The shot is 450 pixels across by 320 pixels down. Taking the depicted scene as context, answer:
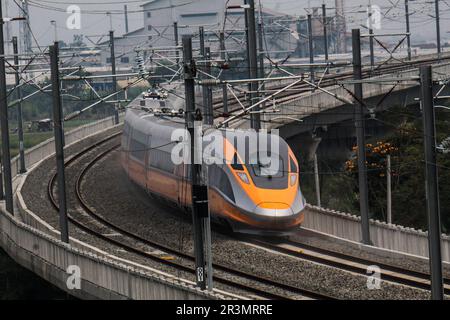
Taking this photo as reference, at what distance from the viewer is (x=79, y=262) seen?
32.3 metres

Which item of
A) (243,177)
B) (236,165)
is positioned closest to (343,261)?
(243,177)

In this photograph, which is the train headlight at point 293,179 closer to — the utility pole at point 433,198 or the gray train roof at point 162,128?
the gray train roof at point 162,128

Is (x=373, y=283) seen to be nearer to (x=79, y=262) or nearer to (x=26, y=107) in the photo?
(x=79, y=262)

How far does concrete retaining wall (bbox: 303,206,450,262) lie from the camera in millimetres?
34425

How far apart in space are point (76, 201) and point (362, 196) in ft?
49.6

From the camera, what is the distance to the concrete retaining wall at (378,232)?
3442 centimetres

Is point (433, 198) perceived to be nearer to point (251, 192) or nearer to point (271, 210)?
point (271, 210)

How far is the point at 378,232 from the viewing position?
119 ft

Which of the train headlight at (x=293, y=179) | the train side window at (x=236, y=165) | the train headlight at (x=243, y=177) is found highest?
the train side window at (x=236, y=165)

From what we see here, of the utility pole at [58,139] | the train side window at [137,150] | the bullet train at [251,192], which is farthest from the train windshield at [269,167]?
the train side window at [137,150]

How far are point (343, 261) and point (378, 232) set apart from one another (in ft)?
11.3

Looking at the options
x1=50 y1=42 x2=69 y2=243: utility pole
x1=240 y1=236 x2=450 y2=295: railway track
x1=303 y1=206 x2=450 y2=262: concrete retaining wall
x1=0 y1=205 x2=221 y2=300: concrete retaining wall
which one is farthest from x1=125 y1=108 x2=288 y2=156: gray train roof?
x1=0 y1=205 x2=221 y2=300: concrete retaining wall

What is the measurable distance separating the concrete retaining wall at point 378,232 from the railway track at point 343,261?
2.18 metres
